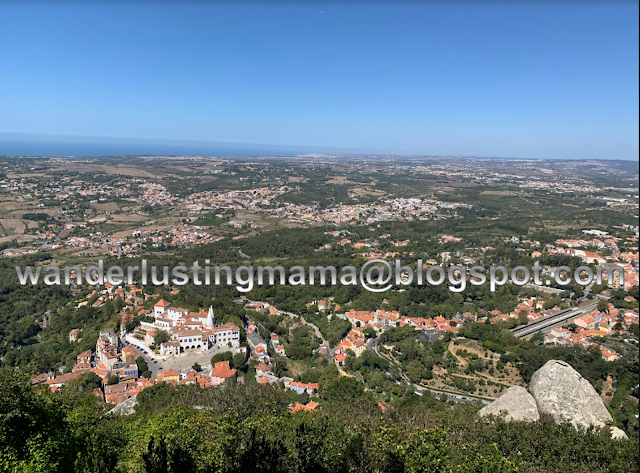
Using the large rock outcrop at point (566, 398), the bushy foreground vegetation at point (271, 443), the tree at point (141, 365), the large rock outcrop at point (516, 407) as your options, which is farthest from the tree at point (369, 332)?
the bushy foreground vegetation at point (271, 443)

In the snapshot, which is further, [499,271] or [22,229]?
[22,229]

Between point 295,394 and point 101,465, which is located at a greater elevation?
point 101,465

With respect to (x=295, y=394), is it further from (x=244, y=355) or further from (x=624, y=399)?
(x=624, y=399)

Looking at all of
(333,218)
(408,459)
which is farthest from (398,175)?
(408,459)

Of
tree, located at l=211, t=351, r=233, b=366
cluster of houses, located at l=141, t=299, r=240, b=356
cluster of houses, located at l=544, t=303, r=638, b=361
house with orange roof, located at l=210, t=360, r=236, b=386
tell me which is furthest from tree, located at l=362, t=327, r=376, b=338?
cluster of houses, located at l=544, t=303, r=638, b=361

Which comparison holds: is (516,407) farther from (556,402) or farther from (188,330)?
(188,330)

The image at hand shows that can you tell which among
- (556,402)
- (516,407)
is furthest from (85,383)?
(556,402)
